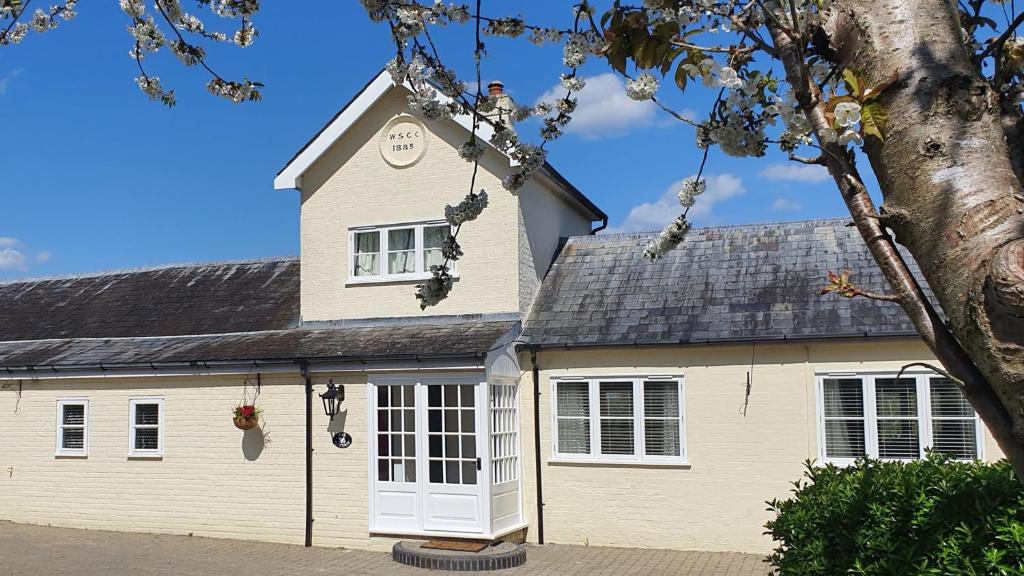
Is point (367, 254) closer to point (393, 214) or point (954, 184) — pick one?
point (393, 214)

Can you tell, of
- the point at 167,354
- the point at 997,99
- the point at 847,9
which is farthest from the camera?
the point at 167,354

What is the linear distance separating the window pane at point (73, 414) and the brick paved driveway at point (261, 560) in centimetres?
233

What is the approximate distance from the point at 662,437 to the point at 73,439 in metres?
10.7

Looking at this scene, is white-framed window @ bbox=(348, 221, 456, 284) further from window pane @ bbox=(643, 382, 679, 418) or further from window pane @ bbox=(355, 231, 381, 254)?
window pane @ bbox=(643, 382, 679, 418)

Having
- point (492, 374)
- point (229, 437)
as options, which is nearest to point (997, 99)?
point (492, 374)

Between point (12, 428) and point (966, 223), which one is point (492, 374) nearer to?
point (12, 428)

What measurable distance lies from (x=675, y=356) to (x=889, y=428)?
3.13 meters

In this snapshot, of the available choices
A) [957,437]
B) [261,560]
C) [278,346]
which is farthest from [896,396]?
[278,346]

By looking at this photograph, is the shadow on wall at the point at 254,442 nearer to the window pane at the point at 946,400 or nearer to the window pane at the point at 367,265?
the window pane at the point at 367,265

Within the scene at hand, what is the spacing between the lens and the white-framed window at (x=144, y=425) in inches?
616

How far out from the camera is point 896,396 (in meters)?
12.6

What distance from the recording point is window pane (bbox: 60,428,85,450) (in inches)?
644

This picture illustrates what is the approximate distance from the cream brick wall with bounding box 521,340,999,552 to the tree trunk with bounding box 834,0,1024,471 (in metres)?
10.9

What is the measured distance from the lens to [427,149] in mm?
15352
